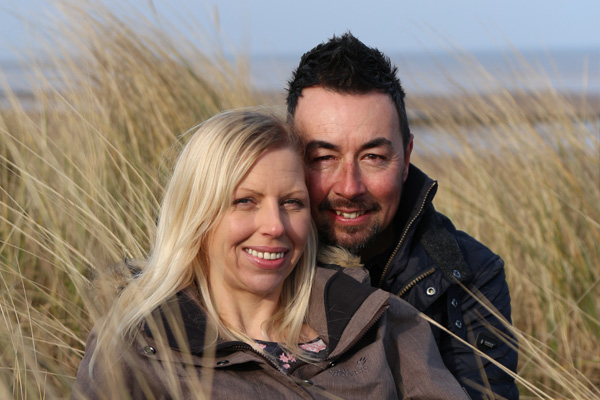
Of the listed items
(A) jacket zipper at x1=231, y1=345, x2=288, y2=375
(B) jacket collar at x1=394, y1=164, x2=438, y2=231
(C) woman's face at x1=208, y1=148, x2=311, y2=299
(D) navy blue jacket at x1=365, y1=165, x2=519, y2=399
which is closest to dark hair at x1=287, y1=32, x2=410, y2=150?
(B) jacket collar at x1=394, y1=164, x2=438, y2=231

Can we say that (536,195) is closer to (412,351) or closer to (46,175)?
(412,351)

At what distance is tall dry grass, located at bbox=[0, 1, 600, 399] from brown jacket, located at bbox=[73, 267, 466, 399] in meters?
0.83

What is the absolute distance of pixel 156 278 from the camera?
2.49m

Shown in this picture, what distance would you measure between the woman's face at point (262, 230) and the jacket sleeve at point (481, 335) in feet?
2.67

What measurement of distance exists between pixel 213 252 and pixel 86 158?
4.27 feet

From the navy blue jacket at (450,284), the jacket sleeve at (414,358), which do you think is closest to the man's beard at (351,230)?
the navy blue jacket at (450,284)

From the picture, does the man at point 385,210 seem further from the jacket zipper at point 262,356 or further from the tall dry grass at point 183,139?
the jacket zipper at point 262,356

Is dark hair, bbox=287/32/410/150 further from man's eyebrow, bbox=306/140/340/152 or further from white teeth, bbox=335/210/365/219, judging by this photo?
white teeth, bbox=335/210/365/219

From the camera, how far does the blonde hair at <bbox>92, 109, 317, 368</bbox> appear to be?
2441 mm

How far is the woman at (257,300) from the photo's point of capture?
2.32m

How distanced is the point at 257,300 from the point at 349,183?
0.61m

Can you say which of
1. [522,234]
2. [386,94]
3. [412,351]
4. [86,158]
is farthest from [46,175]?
[522,234]

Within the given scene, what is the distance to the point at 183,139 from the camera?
3.94 meters

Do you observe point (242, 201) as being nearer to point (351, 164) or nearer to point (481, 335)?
point (351, 164)
